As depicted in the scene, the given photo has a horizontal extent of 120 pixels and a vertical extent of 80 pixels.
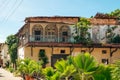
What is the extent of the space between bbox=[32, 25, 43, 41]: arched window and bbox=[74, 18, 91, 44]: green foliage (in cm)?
502

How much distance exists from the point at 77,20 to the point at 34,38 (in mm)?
7042

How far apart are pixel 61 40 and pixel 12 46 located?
18.6m

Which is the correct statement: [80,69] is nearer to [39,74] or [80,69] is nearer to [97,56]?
[39,74]

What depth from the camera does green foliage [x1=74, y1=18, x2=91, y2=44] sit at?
158 ft

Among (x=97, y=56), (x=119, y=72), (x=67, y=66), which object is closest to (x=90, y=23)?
(x=97, y=56)

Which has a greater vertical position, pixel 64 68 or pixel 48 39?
pixel 48 39

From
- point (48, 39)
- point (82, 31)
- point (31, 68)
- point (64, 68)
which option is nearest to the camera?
point (64, 68)

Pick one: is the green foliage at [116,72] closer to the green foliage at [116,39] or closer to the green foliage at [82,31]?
the green foliage at [82,31]

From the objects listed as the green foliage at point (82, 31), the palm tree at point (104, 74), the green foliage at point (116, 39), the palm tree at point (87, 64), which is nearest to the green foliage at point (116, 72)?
the palm tree at point (104, 74)

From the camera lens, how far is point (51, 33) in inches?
1919

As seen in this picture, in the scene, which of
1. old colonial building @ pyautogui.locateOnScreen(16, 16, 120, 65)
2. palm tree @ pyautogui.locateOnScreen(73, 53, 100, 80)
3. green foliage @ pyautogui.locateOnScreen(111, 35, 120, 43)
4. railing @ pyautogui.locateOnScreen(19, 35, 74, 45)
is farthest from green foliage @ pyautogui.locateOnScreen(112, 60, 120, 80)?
green foliage @ pyautogui.locateOnScreen(111, 35, 120, 43)


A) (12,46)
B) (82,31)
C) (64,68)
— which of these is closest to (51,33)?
(82,31)

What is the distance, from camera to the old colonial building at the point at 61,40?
46656mm

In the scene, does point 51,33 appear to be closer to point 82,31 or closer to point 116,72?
point 82,31
